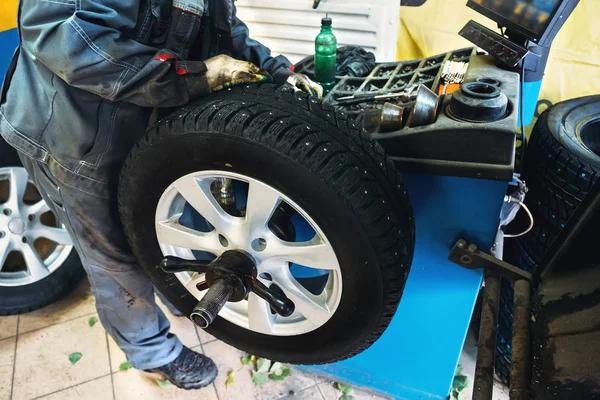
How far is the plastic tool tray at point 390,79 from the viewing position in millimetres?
1297

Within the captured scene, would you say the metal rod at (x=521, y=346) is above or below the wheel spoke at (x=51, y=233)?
above

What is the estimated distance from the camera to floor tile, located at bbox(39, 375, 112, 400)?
1631mm

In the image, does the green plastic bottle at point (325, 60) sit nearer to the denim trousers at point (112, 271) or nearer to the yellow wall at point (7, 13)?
the denim trousers at point (112, 271)

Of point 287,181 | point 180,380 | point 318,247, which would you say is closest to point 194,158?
point 287,181

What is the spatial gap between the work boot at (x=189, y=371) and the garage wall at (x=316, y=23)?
5.68 feet

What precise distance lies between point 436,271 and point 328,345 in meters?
0.34

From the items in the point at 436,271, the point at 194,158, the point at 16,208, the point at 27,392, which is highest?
the point at 194,158

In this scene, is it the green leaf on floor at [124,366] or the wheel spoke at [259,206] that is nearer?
the wheel spoke at [259,206]

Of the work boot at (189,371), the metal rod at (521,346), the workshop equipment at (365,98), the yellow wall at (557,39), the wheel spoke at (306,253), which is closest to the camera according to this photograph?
the metal rod at (521,346)

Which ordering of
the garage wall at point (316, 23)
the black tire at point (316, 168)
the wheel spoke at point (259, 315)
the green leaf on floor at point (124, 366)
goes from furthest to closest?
the garage wall at point (316, 23), the green leaf on floor at point (124, 366), the wheel spoke at point (259, 315), the black tire at point (316, 168)

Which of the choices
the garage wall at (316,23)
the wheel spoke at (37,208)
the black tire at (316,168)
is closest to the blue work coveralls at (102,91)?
the black tire at (316,168)

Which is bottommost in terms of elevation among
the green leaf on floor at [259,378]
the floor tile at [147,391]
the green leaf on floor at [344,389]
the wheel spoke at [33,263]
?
the floor tile at [147,391]

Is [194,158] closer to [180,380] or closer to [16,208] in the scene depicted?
[180,380]

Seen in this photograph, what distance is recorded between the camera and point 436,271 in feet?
3.72
